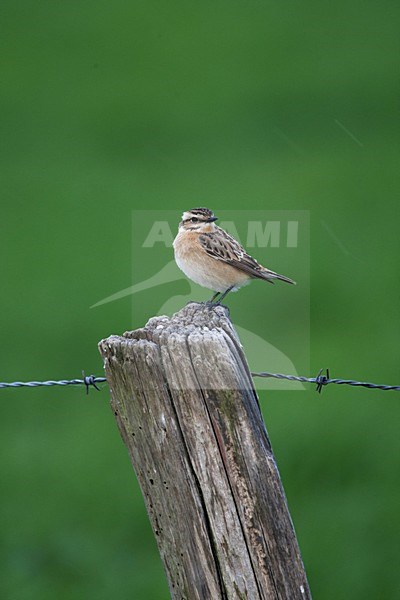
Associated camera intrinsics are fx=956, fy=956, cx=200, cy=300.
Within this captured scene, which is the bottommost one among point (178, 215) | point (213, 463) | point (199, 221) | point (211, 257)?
point (213, 463)

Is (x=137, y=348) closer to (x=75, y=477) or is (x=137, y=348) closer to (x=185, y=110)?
(x=75, y=477)

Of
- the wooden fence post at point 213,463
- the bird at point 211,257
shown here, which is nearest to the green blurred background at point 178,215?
the bird at point 211,257

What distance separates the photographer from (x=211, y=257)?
22.1 feet

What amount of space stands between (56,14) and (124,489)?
17.2m

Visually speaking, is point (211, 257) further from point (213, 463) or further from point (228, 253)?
point (213, 463)

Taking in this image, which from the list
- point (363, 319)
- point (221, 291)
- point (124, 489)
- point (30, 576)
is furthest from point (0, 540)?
point (363, 319)

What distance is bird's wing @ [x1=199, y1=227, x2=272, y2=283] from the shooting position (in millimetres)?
6723

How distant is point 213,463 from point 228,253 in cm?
309

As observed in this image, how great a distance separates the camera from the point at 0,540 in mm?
8492

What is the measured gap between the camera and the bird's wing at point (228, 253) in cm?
672

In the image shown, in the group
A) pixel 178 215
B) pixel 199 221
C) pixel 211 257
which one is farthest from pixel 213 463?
pixel 178 215

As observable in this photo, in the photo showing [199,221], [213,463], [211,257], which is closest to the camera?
[213,463]

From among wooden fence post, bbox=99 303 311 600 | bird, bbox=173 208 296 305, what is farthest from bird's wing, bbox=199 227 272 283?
wooden fence post, bbox=99 303 311 600

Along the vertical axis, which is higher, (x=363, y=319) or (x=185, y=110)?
(x=185, y=110)
